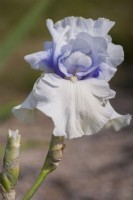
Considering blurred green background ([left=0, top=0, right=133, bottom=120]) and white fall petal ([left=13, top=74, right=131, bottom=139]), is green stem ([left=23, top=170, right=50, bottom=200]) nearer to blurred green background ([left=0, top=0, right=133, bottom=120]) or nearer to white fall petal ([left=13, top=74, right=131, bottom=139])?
white fall petal ([left=13, top=74, right=131, bottom=139])

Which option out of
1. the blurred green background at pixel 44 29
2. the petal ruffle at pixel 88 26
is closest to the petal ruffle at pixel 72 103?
the petal ruffle at pixel 88 26

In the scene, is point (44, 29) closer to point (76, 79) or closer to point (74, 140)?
point (74, 140)

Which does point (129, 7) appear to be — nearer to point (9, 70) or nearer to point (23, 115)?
point (9, 70)

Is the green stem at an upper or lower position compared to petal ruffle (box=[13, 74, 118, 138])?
lower

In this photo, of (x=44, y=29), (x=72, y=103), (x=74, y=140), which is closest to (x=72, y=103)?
(x=72, y=103)

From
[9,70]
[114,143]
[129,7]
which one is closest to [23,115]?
[114,143]

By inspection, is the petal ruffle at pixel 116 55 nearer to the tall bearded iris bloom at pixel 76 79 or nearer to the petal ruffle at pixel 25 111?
the tall bearded iris bloom at pixel 76 79

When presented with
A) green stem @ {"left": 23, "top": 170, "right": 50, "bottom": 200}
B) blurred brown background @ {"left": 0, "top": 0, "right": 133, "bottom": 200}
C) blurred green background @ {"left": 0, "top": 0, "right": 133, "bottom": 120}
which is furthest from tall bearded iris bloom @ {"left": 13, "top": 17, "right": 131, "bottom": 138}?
blurred green background @ {"left": 0, "top": 0, "right": 133, "bottom": 120}

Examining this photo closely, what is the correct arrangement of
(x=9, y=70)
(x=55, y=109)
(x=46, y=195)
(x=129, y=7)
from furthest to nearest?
(x=129, y=7)
(x=9, y=70)
(x=46, y=195)
(x=55, y=109)
